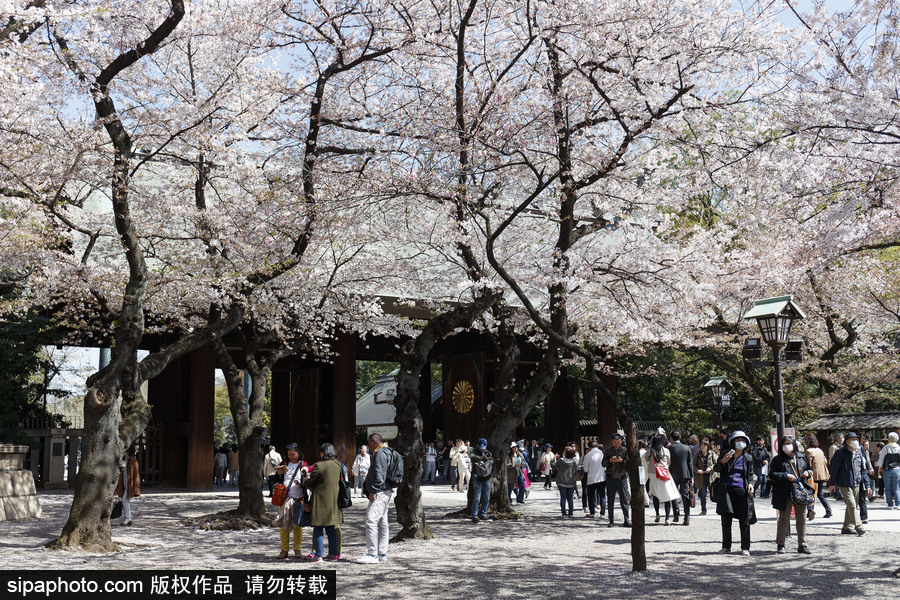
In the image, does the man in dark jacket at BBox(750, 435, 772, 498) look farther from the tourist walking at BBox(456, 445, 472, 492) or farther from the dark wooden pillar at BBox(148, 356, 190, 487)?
the dark wooden pillar at BBox(148, 356, 190, 487)

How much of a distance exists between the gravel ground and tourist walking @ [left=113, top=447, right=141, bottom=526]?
366mm

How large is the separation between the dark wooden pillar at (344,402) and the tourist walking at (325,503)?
1475 cm

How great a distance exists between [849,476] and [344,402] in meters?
15.9

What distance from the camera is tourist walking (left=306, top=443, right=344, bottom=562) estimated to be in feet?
32.3

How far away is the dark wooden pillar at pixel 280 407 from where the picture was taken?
105 ft

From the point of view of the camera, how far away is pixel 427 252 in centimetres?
1961

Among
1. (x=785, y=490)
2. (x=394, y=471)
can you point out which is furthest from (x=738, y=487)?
(x=394, y=471)

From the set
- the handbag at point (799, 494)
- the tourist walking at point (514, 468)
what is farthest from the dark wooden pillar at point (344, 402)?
the handbag at point (799, 494)

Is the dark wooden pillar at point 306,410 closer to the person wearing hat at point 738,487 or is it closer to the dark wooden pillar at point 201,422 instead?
the dark wooden pillar at point 201,422

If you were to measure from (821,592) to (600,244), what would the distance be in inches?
375

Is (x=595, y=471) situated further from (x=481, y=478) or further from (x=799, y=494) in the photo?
(x=799, y=494)

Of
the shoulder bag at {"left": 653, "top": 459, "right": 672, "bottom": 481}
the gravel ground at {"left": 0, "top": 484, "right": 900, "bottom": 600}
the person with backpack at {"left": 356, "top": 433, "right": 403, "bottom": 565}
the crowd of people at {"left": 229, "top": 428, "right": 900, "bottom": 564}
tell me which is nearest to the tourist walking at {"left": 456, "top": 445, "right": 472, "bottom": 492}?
the crowd of people at {"left": 229, "top": 428, "right": 900, "bottom": 564}

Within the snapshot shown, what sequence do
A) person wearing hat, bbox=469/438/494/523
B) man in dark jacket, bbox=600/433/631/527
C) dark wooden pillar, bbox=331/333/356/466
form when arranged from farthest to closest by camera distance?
dark wooden pillar, bbox=331/333/356/466 → person wearing hat, bbox=469/438/494/523 → man in dark jacket, bbox=600/433/631/527

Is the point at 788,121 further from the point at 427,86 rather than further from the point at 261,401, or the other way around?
the point at 261,401
